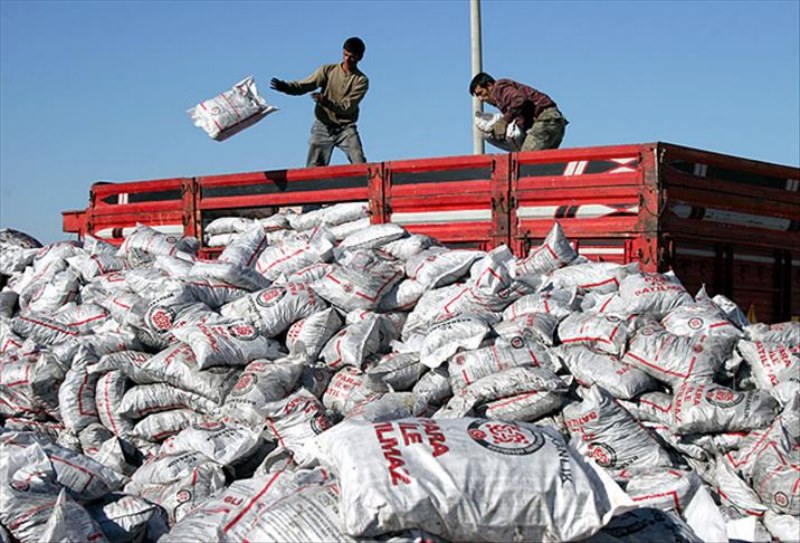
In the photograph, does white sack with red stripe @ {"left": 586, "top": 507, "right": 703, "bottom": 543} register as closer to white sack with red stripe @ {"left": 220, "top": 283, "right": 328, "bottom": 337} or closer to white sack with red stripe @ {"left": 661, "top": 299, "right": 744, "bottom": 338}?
white sack with red stripe @ {"left": 661, "top": 299, "right": 744, "bottom": 338}

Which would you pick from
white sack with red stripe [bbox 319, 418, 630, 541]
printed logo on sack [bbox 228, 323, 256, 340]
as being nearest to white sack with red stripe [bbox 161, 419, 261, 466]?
printed logo on sack [bbox 228, 323, 256, 340]

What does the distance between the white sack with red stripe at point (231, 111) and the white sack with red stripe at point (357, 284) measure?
2183 millimetres

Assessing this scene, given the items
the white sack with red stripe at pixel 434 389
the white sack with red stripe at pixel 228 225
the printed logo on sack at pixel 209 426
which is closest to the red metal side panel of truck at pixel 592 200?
the white sack with red stripe at pixel 434 389

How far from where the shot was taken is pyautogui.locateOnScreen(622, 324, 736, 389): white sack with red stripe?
5.48m

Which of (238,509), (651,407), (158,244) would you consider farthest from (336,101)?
(238,509)

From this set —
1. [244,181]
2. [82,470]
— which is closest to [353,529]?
[82,470]

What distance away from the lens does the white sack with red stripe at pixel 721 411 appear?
515cm

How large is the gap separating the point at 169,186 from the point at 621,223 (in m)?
4.06

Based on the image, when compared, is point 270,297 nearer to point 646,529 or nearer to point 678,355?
point 678,355

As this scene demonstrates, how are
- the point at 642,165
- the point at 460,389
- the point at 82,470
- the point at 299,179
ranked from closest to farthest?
1. the point at 82,470
2. the point at 460,389
3. the point at 642,165
4. the point at 299,179

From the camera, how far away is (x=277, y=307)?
639 centimetres

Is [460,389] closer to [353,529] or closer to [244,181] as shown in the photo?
[353,529]

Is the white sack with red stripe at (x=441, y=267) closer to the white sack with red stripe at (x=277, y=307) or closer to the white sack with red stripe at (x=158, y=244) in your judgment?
the white sack with red stripe at (x=277, y=307)

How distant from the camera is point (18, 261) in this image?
8.98 m
